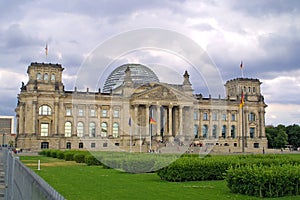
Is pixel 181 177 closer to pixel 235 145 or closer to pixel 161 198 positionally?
pixel 161 198

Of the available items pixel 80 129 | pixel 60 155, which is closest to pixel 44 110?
pixel 80 129

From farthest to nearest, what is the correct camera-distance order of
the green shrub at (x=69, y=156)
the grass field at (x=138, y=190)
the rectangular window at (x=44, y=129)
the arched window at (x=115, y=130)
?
the arched window at (x=115, y=130) → the rectangular window at (x=44, y=129) → the green shrub at (x=69, y=156) → the grass field at (x=138, y=190)

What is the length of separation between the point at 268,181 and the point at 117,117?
275 ft

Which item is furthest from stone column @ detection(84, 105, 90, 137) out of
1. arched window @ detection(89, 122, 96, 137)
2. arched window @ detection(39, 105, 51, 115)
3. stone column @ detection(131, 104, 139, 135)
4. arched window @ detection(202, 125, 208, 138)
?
arched window @ detection(202, 125, 208, 138)

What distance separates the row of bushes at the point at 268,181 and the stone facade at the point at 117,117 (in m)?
65.8

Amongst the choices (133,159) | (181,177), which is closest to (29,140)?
(133,159)

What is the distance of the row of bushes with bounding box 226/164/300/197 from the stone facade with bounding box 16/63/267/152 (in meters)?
65.8

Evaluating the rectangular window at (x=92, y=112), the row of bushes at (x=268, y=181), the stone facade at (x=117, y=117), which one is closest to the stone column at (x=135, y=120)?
the stone facade at (x=117, y=117)

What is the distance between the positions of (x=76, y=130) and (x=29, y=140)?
11.8 m

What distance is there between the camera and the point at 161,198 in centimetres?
1619

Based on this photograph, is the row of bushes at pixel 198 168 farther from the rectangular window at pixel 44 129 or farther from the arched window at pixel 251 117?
the arched window at pixel 251 117

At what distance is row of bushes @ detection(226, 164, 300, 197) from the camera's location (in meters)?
16.1

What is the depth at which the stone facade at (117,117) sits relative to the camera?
89.5 m

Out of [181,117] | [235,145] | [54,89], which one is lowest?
[235,145]
